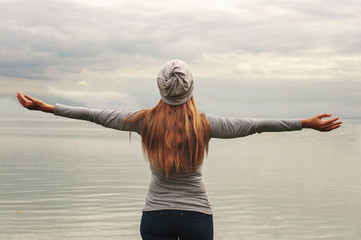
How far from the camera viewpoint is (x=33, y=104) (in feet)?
10.7

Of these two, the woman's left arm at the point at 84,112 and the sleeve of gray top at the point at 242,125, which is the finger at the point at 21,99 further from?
the sleeve of gray top at the point at 242,125

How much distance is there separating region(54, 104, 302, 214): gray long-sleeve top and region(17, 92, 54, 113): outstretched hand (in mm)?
169

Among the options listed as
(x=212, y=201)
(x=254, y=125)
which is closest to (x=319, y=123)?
(x=254, y=125)

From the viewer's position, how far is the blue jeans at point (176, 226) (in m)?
3.04

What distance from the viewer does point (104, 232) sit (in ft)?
33.1

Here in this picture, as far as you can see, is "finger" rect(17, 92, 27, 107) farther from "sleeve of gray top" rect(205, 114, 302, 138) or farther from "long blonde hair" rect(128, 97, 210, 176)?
"sleeve of gray top" rect(205, 114, 302, 138)

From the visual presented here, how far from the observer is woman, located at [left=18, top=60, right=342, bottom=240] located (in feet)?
9.93

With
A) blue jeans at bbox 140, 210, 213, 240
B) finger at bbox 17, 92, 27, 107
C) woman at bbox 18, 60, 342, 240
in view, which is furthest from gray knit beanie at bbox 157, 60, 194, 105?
finger at bbox 17, 92, 27, 107

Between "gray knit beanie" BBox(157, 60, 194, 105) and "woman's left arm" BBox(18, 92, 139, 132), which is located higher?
"gray knit beanie" BBox(157, 60, 194, 105)

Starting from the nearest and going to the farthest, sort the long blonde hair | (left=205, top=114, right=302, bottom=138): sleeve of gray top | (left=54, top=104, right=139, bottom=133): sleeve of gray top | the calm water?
the long blonde hair, (left=205, top=114, right=302, bottom=138): sleeve of gray top, (left=54, top=104, right=139, bottom=133): sleeve of gray top, the calm water

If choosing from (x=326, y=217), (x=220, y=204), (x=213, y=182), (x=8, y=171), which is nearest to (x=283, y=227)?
(x=326, y=217)

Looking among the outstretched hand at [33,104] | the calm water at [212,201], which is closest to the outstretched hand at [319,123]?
the outstretched hand at [33,104]

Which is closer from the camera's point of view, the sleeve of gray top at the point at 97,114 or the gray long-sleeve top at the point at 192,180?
the gray long-sleeve top at the point at 192,180

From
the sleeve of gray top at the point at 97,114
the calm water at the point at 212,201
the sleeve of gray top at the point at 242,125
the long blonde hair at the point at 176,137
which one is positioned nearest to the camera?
the long blonde hair at the point at 176,137
